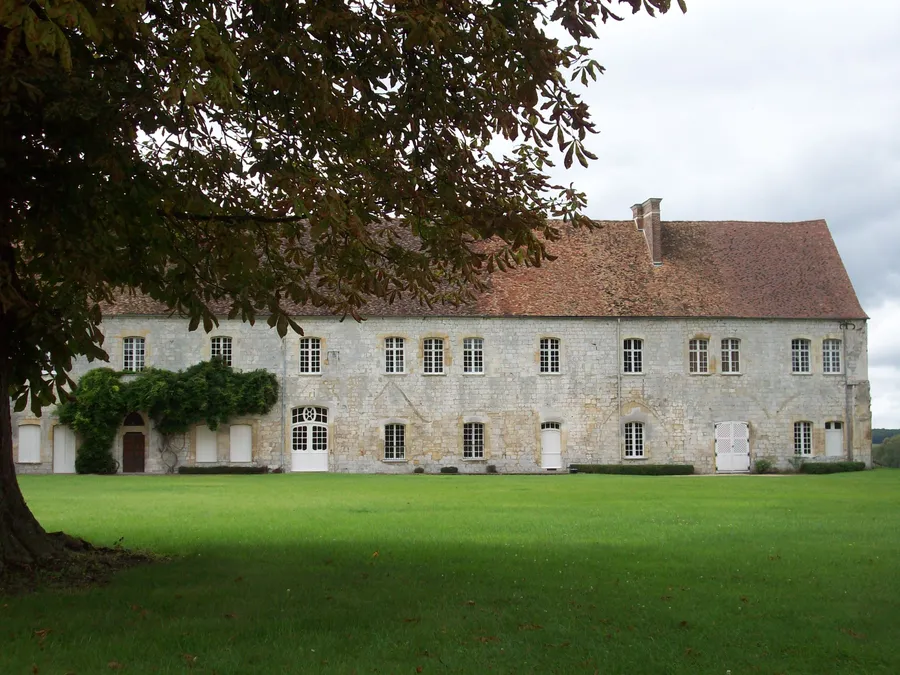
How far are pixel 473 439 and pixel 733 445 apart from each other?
32.5 ft

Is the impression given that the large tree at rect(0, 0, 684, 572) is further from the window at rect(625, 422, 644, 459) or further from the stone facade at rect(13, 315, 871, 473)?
the window at rect(625, 422, 644, 459)

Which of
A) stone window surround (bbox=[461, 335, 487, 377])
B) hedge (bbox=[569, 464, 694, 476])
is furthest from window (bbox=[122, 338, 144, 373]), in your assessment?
hedge (bbox=[569, 464, 694, 476])

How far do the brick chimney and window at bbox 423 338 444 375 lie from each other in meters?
9.32

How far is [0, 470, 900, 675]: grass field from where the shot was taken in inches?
260

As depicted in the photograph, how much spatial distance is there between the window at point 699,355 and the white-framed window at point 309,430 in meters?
14.0

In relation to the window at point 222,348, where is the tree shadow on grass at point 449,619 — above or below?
below

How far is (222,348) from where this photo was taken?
117 feet

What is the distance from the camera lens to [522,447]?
3622 cm

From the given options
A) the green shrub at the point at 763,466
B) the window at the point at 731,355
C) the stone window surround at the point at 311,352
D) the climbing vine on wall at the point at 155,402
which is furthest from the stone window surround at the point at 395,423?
the green shrub at the point at 763,466

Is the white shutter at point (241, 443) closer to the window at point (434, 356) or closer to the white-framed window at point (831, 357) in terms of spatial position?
the window at point (434, 356)

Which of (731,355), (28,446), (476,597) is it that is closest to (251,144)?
(476,597)

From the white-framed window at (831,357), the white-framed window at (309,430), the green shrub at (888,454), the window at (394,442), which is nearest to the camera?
the white-framed window at (309,430)

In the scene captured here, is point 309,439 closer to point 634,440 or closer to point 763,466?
point 634,440

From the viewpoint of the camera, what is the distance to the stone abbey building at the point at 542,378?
35.5m
